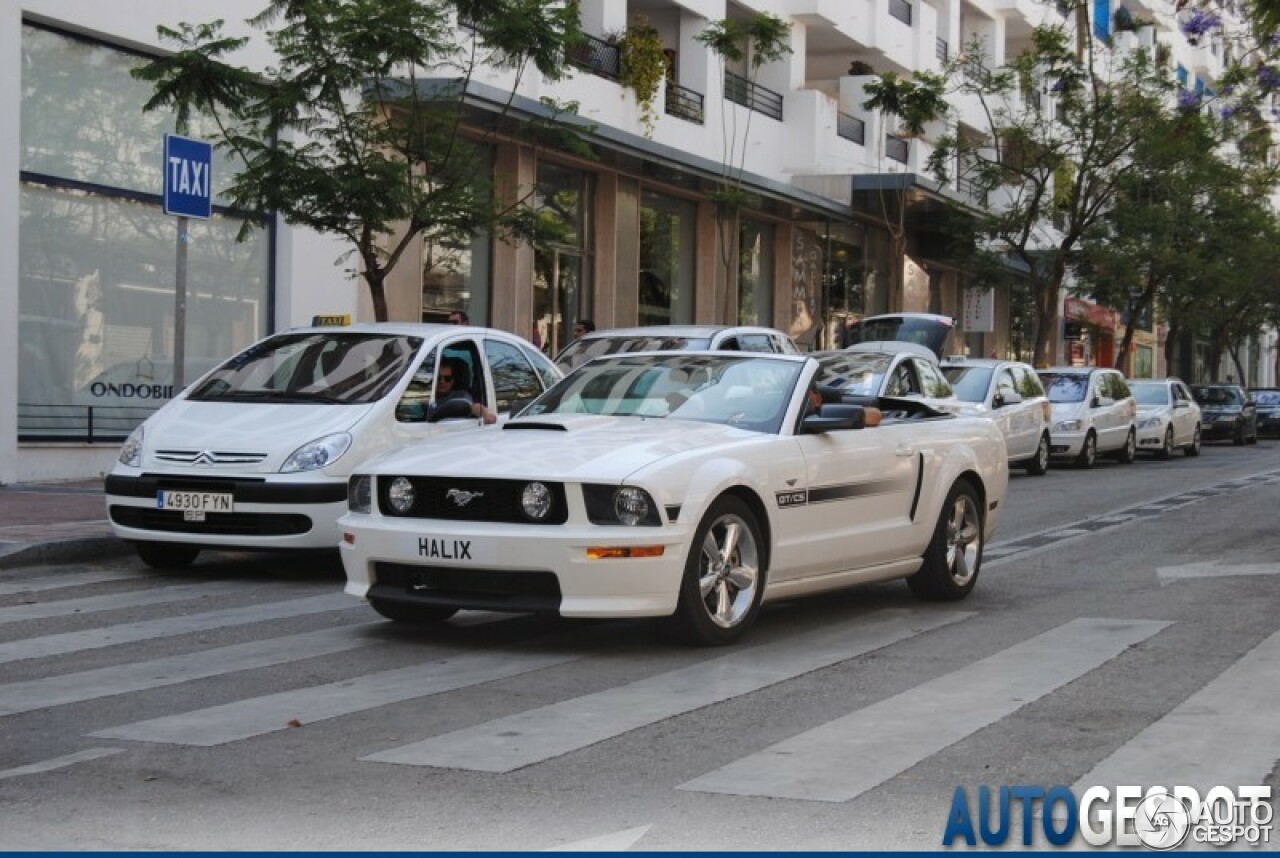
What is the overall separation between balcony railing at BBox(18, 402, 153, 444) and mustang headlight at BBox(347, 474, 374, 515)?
10.4 m

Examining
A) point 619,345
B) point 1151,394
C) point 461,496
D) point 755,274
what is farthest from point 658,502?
point 755,274

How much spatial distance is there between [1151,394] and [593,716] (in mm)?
28739

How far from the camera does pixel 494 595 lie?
8039 millimetres

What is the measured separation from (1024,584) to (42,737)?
6.96 metres

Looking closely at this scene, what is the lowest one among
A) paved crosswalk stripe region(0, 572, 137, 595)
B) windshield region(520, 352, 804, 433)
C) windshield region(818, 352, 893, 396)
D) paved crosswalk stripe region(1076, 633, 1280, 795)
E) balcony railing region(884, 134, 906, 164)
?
paved crosswalk stripe region(0, 572, 137, 595)

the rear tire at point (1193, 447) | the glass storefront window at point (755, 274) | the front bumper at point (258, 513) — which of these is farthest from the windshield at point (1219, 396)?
the front bumper at point (258, 513)

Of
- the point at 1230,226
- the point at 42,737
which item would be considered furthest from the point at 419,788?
the point at 1230,226

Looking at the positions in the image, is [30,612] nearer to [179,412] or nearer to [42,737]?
[179,412]

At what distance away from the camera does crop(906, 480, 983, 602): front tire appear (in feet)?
33.3

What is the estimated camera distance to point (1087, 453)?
28.1m

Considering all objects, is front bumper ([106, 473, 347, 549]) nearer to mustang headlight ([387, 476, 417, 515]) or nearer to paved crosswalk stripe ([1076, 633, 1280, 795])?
mustang headlight ([387, 476, 417, 515])

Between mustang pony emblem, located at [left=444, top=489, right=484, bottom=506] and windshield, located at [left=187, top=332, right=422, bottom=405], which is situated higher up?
windshield, located at [left=187, top=332, right=422, bottom=405]

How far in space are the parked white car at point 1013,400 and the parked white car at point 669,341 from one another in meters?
6.55

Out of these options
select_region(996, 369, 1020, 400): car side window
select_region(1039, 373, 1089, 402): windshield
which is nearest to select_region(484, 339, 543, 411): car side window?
select_region(996, 369, 1020, 400): car side window
